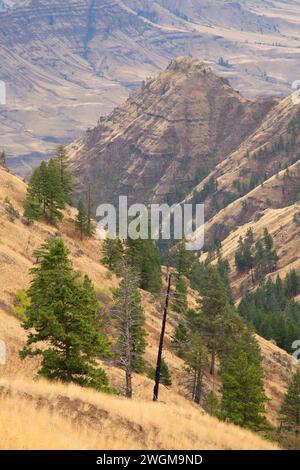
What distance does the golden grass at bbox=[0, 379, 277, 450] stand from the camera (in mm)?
16625

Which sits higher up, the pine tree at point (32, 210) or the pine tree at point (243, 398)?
the pine tree at point (32, 210)

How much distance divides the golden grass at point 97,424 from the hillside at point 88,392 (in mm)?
37

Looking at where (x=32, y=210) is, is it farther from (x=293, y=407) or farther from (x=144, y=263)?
(x=293, y=407)

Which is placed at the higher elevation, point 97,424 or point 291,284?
point 291,284

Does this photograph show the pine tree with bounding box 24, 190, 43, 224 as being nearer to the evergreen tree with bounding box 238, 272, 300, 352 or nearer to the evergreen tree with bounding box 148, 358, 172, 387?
the evergreen tree with bounding box 148, 358, 172, 387

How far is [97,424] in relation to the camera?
63.9 feet

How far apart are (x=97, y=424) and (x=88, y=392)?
284 cm

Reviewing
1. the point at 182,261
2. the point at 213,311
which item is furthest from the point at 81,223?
the point at 213,311

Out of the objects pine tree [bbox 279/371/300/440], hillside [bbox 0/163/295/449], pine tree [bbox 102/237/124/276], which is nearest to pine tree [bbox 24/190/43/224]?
hillside [bbox 0/163/295/449]

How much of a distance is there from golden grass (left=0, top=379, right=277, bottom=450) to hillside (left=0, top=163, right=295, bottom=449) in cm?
4

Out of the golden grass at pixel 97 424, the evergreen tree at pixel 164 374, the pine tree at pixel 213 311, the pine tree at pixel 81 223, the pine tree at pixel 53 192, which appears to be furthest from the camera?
the pine tree at pixel 81 223

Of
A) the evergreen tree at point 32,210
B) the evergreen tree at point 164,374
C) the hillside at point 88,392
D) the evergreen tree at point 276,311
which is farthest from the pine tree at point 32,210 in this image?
the evergreen tree at point 276,311

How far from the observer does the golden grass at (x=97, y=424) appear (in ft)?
54.5

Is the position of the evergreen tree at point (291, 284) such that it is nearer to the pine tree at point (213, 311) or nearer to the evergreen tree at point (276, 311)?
the evergreen tree at point (276, 311)
